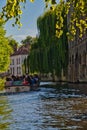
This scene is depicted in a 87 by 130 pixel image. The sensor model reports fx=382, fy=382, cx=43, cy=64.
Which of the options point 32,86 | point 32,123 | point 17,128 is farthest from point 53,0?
point 32,86

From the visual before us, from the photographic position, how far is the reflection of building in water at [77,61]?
2213 inches

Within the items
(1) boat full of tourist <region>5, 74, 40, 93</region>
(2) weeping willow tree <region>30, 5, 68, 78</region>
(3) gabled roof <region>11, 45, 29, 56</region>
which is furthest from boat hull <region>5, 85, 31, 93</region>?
(3) gabled roof <region>11, 45, 29, 56</region>

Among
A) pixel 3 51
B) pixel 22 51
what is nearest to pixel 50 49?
pixel 3 51

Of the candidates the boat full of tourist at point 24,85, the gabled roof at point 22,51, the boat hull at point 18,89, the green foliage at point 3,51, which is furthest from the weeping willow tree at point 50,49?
the gabled roof at point 22,51

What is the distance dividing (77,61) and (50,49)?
286 inches

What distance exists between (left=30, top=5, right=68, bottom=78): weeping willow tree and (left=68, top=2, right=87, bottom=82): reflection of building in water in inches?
95.9

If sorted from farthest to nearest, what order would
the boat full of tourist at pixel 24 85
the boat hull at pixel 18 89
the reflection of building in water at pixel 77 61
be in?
the reflection of building in water at pixel 77 61 → the boat full of tourist at pixel 24 85 → the boat hull at pixel 18 89

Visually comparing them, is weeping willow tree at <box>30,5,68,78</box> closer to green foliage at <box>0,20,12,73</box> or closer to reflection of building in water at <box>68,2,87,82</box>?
reflection of building in water at <box>68,2,87,82</box>

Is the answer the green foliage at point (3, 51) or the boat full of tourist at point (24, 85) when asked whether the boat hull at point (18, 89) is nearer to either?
the boat full of tourist at point (24, 85)

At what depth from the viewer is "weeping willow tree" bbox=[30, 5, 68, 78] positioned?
54406mm

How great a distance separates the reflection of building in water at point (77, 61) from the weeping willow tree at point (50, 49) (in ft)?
7.99

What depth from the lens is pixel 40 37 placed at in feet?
190

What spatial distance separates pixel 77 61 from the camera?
61062 millimetres

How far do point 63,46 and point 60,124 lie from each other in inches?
1722
